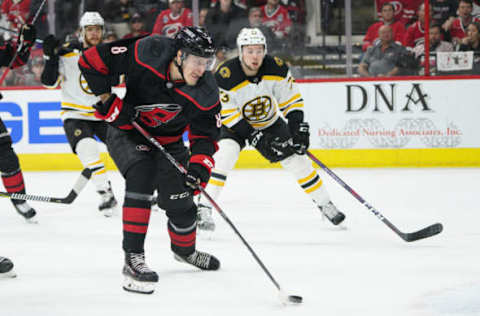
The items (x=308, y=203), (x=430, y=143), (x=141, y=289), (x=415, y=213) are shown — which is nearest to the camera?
(x=141, y=289)

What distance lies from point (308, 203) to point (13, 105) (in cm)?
346

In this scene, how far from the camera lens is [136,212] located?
2.67 meters

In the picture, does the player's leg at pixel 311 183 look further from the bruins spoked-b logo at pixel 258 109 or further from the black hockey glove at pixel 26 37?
the black hockey glove at pixel 26 37

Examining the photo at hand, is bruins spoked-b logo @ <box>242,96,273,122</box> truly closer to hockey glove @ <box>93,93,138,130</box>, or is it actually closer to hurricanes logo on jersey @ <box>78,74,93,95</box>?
hurricanes logo on jersey @ <box>78,74,93,95</box>

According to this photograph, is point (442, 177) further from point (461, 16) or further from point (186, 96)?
point (186, 96)

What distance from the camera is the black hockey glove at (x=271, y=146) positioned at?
3789 mm

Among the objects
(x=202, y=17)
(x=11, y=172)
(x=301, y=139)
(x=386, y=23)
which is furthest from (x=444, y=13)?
(x=11, y=172)

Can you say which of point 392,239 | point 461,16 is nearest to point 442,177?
point 461,16

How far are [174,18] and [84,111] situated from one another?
2.67 meters

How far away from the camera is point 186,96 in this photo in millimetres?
2715

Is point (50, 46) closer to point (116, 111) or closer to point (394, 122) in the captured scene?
point (116, 111)

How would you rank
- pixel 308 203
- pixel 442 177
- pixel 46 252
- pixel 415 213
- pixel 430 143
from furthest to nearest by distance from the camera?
pixel 430 143
pixel 442 177
pixel 308 203
pixel 415 213
pixel 46 252

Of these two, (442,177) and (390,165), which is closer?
(442,177)

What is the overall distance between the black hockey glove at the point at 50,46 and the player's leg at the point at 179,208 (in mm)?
1615
